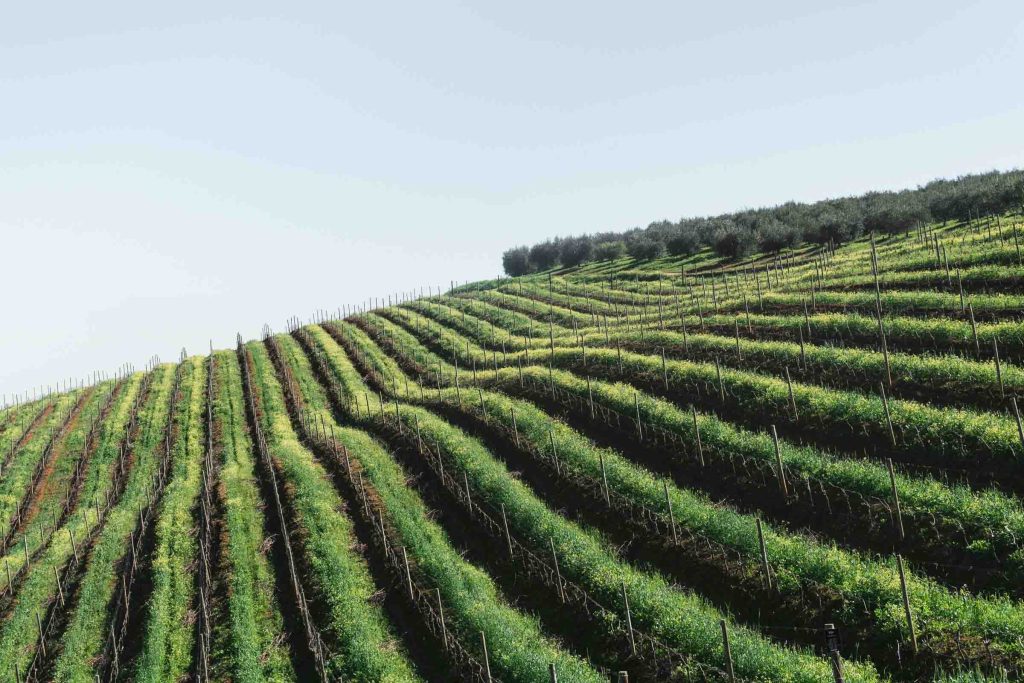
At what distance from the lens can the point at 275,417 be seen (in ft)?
216

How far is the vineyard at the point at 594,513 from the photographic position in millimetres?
26188

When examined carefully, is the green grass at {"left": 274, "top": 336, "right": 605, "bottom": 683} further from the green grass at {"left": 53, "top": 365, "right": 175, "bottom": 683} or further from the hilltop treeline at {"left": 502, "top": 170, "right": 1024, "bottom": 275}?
the hilltop treeline at {"left": 502, "top": 170, "right": 1024, "bottom": 275}

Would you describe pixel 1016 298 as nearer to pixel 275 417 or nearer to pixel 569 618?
pixel 569 618

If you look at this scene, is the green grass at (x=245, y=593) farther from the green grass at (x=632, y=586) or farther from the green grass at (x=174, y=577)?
the green grass at (x=632, y=586)

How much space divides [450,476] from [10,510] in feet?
105

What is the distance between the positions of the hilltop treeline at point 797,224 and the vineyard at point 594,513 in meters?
40.3

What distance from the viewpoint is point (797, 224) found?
392 ft

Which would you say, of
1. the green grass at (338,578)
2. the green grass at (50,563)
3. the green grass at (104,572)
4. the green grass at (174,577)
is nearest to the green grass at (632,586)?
the green grass at (338,578)

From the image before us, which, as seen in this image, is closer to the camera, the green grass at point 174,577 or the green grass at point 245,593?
the green grass at point 245,593

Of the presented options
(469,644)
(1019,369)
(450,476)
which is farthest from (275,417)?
(1019,369)

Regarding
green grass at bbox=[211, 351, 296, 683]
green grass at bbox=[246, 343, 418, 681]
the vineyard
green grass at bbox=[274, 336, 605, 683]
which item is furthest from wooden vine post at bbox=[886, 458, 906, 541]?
green grass at bbox=[211, 351, 296, 683]

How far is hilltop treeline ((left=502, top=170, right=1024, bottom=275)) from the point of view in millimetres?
103375

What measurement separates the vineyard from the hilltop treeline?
132 ft

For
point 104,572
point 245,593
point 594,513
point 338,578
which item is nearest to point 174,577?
point 245,593
